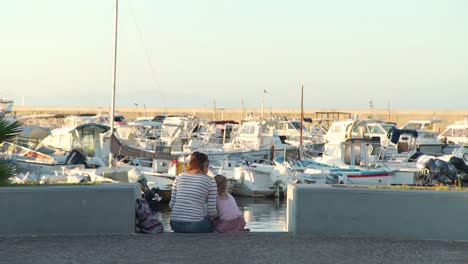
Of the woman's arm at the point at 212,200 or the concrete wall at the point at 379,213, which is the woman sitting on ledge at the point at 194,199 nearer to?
the woman's arm at the point at 212,200

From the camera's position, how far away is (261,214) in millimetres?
31922

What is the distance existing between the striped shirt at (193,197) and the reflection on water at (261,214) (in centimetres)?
1350

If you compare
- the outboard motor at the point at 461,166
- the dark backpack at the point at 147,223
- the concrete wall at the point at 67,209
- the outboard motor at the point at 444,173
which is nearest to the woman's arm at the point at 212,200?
the dark backpack at the point at 147,223

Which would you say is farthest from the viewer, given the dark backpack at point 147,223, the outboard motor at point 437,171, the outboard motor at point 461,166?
the outboard motor at point 461,166

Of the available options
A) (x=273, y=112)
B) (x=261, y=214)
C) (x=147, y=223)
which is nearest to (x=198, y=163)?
(x=147, y=223)

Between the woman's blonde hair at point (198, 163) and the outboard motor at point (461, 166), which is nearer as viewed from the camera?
the woman's blonde hair at point (198, 163)

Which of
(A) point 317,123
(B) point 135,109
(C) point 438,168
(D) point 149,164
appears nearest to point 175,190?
(C) point 438,168

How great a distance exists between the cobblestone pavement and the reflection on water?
1379 cm

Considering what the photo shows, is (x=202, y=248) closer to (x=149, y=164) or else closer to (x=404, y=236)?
(x=404, y=236)

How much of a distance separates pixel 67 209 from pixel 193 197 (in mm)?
1857

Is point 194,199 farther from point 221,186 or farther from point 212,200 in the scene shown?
point 221,186

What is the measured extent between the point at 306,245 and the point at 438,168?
2814 centimetres

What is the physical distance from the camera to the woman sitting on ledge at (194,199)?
39.7 feet

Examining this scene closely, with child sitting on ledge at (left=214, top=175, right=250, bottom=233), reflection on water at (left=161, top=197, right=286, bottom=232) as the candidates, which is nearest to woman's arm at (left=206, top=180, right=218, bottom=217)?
child sitting on ledge at (left=214, top=175, right=250, bottom=233)
